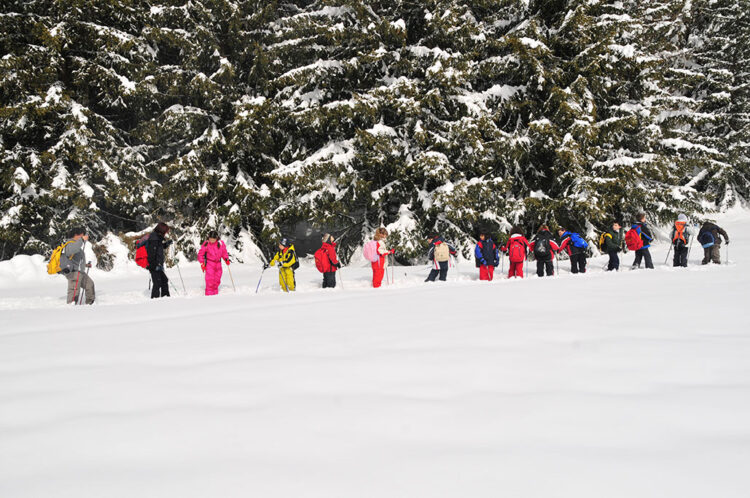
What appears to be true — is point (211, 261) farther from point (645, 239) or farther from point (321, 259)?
point (645, 239)

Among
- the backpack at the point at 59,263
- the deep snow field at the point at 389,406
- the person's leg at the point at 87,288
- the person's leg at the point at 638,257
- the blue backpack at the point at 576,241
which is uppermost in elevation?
the blue backpack at the point at 576,241

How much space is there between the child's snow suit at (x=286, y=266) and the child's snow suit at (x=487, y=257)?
5021 millimetres

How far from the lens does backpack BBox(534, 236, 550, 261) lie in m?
13.5

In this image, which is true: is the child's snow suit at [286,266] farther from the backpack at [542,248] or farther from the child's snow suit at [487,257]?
the backpack at [542,248]

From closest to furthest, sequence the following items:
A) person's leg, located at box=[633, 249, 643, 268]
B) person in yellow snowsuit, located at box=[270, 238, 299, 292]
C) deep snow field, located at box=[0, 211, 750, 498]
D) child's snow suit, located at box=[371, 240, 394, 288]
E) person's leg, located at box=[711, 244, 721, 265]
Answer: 1. deep snow field, located at box=[0, 211, 750, 498]
2. person in yellow snowsuit, located at box=[270, 238, 299, 292]
3. child's snow suit, located at box=[371, 240, 394, 288]
4. person's leg, located at box=[711, 244, 721, 265]
5. person's leg, located at box=[633, 249, 643, 268]

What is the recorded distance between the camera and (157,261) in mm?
11797

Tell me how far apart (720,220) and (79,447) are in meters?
30.9

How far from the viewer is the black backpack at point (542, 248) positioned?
1351cm

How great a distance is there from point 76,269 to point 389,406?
1066 centimetres

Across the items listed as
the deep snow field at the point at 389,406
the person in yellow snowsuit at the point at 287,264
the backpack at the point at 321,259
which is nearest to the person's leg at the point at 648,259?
the deep snow field at the point at 389,406

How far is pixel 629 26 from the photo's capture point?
18.2m

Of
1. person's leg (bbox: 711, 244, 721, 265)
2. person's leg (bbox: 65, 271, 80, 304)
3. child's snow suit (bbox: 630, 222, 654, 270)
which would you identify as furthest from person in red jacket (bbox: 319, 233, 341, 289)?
person's leg (bbox: 711, 244, 721, 265)

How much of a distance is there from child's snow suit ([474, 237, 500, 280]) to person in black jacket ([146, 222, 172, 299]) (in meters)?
8.13

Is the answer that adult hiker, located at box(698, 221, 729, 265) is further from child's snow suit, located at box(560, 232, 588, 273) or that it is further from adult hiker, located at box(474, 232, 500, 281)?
adult hiker, located at box(474, 232, 500, 281)
